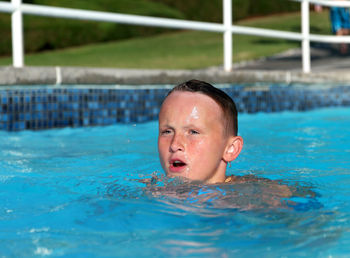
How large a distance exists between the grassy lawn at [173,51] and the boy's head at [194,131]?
940 cm

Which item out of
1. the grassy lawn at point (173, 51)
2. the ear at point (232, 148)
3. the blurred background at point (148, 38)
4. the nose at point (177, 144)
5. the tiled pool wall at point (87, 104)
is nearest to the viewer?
the nose at point (177, 144)

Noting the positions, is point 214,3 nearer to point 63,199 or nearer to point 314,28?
point 314,28

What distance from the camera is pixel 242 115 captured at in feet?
21.8

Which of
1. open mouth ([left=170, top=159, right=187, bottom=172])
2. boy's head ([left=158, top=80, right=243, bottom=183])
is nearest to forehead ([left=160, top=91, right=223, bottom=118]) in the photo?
boy's head ([left=158, top=80, right=243, bottom=183])

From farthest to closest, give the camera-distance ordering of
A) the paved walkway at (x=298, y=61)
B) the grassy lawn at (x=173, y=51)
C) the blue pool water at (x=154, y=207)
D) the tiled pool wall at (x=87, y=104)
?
the grassy lawn at (x=173, y=51) < the paved walkway at (x=298, y=61) < the tiled pool wall at (x=87, y=104) < the blue pool water at (x=154, y=207)

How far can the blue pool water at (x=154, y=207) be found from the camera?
6.62ft

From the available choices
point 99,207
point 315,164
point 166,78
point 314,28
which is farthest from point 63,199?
point 314,28

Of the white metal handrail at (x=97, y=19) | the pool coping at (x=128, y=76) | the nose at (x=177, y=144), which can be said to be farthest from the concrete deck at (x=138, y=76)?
the nose at (x=177, y=144)

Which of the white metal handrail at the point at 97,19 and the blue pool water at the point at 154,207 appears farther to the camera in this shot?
the white metal handrail at the point at 97,19

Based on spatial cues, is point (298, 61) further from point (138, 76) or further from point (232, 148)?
point (232, 148)

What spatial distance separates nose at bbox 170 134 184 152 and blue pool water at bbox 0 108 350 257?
16cm

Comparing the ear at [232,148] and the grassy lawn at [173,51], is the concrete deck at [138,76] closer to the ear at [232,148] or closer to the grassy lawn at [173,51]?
the ear at [232,148]

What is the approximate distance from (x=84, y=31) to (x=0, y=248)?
15778 millimetres

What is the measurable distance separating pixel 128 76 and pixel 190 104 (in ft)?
10.3
